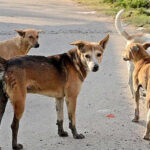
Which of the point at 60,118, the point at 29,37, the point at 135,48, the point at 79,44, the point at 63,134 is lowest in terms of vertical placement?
the point at 63,134

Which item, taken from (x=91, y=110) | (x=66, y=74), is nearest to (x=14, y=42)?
(x=91, y=110)

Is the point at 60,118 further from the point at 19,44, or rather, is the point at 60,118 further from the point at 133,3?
the point at 133,3

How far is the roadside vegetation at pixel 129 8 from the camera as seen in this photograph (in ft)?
53.2

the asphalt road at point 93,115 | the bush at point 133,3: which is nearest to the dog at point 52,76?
the asphalt road at point 93,115

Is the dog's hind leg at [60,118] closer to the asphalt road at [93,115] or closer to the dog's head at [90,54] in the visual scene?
the asphalt road at [93,115]

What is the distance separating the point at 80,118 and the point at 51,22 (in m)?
10.4

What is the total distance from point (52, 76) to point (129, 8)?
1428 cm

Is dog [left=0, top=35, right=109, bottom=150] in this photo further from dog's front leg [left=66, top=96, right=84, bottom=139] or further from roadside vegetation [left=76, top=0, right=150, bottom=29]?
roadside vegetation [left=76, top=0, right=150, bottom=29]

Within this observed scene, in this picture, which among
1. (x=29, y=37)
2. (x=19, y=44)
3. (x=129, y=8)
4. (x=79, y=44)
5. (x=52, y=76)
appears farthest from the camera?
(x=129, y=8)

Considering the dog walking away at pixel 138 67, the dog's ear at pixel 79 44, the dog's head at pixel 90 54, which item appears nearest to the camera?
the dog's head at pixel 90 54

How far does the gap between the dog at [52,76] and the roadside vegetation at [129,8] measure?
355 inches

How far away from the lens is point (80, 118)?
6.98 meters

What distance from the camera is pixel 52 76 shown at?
597 cm

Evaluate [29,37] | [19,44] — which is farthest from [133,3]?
[19,44]
